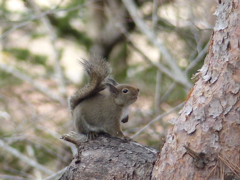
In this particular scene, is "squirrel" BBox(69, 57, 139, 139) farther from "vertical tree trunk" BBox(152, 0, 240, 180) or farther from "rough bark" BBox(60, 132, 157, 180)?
"vertical tree trunk" BBox(152, 0, 240, 180)

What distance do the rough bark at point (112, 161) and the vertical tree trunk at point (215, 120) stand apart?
257 millimetres

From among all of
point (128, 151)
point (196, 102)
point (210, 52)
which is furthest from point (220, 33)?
point (128, 151)

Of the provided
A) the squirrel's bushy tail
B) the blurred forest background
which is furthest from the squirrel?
the blurred forest background

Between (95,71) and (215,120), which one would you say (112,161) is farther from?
(95,71)

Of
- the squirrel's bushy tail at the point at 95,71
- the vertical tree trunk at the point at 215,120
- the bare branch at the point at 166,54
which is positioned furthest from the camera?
the bare branch at the point at 166,54

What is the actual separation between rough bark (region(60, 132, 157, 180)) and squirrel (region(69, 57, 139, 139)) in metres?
0.41

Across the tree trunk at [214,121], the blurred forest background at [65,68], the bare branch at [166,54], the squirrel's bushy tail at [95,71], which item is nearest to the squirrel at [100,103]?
the squirrel's bushy tail at [95,71]

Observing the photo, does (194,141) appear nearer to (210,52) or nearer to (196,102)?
(196,102)

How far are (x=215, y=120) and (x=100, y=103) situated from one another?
1.45m

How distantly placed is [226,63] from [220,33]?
164 mm

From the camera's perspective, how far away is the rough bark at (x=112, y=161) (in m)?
2.07

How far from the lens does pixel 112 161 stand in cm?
216

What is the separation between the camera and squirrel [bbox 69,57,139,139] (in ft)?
9.15

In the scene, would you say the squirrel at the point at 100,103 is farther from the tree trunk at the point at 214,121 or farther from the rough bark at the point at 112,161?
the tree trunk at the point at 214,121
